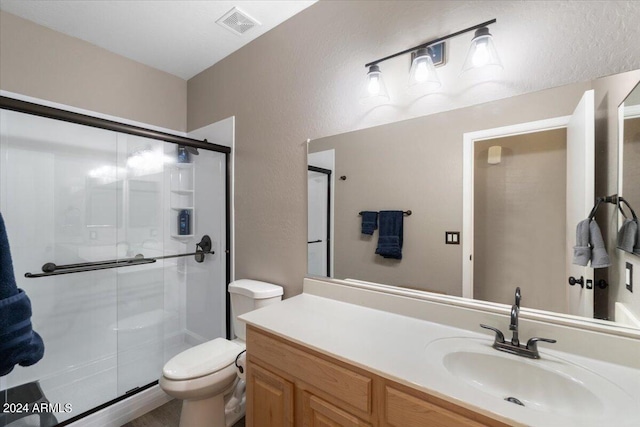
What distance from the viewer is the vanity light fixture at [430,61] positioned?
1.13 metres

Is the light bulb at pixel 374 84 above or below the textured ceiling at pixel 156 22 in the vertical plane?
below

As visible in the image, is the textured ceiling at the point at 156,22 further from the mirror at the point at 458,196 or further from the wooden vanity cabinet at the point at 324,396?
the wooden vanity cabinet at the point at 324,396

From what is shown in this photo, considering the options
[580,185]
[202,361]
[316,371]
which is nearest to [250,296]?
[202,361]

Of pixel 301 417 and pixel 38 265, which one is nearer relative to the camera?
pixel 301 417

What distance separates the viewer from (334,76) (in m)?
1.64

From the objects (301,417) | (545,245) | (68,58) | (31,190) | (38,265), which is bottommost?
(301,417)

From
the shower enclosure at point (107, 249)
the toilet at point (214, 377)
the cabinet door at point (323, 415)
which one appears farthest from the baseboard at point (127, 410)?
the cabinet door at point (323, 415)

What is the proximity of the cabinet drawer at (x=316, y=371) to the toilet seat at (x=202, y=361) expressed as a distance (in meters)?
0.45

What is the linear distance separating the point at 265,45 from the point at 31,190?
6.32 feet

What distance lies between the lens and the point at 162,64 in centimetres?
243

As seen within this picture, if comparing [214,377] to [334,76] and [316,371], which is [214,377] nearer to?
[316,371]

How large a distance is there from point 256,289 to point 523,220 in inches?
60.0

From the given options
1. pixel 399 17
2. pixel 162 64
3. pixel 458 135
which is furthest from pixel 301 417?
pixel 162 64

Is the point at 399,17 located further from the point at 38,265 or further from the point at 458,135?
the point at 38,265
